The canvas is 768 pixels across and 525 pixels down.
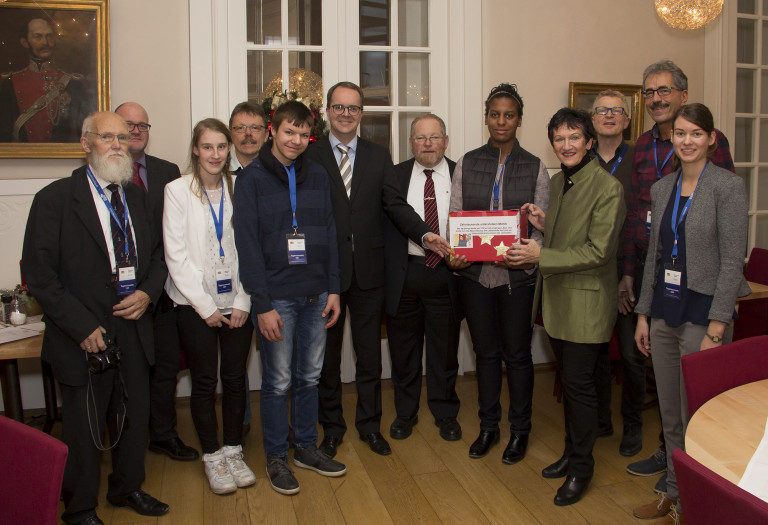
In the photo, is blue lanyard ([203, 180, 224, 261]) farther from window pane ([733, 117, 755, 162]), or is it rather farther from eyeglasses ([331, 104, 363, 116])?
window pane ([733, 117, 755, 162])

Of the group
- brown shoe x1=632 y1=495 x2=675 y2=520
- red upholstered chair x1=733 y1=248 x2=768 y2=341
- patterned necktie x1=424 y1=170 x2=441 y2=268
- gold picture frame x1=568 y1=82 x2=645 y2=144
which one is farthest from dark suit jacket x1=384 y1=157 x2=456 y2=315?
red upholstered chair x1=733 y1=248 x2=768 y2=341

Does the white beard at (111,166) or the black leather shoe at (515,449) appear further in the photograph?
the black leather shoe at (515,449)

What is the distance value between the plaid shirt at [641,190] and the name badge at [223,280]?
6.80 feet

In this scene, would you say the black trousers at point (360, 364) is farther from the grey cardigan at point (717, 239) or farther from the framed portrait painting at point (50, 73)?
the framed portrait painting at point (50, 73)

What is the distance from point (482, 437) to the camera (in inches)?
131

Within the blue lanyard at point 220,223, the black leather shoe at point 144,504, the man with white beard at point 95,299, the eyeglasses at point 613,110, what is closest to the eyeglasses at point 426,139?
the eyeglasses at point 613,110

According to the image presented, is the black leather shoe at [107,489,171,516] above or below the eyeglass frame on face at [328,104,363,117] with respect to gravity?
below

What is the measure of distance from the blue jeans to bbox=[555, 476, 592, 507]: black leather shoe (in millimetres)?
1263

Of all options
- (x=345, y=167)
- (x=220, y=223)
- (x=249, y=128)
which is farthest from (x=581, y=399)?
(x=249, y=128)

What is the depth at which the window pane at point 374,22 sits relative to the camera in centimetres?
442

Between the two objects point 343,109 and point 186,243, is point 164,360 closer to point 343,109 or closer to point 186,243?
point 186,243

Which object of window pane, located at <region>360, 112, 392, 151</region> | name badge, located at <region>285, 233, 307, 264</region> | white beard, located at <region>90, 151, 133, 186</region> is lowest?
name badge, located at <region>285, 233, 307, 264</region>

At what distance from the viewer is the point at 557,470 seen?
3.06 m

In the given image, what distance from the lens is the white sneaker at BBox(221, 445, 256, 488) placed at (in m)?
2.98
